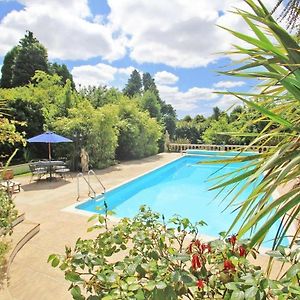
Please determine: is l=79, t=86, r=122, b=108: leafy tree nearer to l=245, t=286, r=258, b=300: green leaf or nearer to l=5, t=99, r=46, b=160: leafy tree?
l=5, t=99, r=46, b=160: leafy tree

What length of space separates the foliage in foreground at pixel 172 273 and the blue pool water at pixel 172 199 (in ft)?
19.4

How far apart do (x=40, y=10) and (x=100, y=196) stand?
8.03 meters

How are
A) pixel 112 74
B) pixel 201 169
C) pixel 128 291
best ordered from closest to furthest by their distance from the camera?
pixel 128 291
pixel 201 169
pixel 112 74

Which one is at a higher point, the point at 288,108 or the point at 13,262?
the point at 288,108

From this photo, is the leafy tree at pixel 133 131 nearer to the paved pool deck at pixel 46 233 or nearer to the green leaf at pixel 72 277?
the paved pool deck at pixel 46 233

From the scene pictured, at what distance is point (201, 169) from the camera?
17.7m

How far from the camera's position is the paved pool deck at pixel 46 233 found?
4316 mm

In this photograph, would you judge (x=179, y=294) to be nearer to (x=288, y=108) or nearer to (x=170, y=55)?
(x=288, y=108)

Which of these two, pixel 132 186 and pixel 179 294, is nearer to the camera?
pixel 179 294

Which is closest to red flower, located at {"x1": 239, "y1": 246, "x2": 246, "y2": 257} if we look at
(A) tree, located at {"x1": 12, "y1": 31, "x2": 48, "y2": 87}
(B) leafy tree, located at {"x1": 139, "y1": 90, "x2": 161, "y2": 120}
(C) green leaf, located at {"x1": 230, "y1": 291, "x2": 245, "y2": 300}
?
(C) green leaf, located at {"x1": 230, "y1": 291, "x2": 245, "y2": 300}

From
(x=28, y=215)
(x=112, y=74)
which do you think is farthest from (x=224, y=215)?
(x=112, y=74)

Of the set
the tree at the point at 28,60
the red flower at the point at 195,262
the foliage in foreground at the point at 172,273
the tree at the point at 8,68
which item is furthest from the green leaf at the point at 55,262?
the tree at the point at 8,68

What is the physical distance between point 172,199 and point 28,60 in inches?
1123

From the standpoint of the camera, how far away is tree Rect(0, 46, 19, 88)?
32.7 metres
